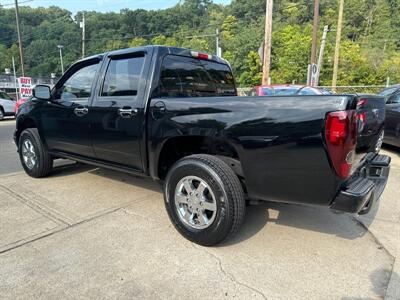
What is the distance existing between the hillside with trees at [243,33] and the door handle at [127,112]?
39.6 meters

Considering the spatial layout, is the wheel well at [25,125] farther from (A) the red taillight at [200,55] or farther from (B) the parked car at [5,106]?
(B) the parked car at [5,106]

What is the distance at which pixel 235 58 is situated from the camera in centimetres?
5553

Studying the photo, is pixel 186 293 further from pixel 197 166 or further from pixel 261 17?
pixel 261 17

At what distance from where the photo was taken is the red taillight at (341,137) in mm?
2217

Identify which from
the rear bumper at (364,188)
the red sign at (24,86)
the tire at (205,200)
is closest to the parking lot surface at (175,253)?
the tire at (205,200)

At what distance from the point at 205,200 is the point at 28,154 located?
3.53m

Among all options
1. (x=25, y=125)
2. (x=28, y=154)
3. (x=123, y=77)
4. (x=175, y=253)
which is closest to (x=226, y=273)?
(x=175, y=253)

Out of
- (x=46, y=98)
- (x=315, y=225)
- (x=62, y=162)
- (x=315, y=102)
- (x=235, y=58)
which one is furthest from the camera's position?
(x=235, y=58)

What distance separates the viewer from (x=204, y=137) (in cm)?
296

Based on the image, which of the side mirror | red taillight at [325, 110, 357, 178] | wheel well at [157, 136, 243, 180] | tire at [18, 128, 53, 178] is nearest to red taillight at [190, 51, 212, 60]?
wheel well at [157, 136, 243, 180]

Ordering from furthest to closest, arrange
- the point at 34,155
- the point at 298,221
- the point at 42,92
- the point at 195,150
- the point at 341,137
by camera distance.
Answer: the point at 34,155 → the point at 42,92 → the point at 298,221 → the point at 195,150 → the point at 341,137

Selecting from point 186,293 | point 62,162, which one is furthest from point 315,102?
point 62,162

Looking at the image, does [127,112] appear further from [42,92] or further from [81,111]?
[42,92]

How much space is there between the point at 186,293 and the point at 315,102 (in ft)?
5.54
